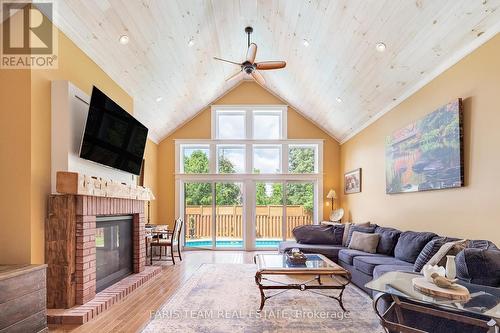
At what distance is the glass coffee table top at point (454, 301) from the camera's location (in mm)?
1874

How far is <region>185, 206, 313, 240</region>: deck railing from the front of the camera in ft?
27.5

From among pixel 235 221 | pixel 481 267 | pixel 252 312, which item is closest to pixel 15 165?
pixel 252 312

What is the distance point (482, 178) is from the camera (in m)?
3.25

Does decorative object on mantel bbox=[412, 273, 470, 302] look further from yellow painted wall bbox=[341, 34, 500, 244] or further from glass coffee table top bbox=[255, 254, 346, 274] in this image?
glass coffee table top bbox=[255, 254, 346, 274]

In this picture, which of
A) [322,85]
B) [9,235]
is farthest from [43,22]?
[322,85]

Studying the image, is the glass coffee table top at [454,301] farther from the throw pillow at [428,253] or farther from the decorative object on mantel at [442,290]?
the throw pillow at [428,253]

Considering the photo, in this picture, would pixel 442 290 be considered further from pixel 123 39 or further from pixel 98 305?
pixel 123 39

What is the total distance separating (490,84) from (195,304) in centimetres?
390

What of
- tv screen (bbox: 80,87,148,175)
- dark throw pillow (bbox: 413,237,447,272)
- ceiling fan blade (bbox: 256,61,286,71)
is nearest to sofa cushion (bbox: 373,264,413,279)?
dark throw pillow (bbox: 413,237,447,272)

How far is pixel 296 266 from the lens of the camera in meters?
3.91

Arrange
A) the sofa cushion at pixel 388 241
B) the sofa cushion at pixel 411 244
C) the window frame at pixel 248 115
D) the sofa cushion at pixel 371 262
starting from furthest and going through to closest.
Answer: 1. the window frame at pixel 248 115
2. the sofa cushion at pixel 388 241
3. the sofa cushion at pixel 371 262
4. the sofa cushion at pixel 411 244

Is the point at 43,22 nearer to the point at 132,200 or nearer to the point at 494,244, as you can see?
the point at 132,200

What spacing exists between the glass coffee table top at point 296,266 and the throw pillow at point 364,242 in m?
0.98

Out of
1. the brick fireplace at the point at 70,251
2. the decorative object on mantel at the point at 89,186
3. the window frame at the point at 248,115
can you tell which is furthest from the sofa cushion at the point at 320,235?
the brick fireplace at the point at 70,251
